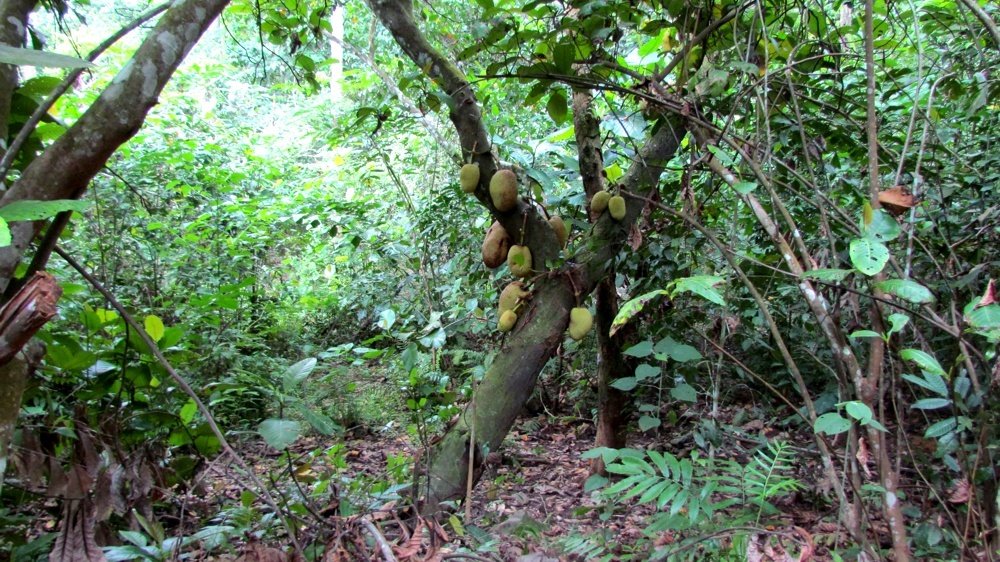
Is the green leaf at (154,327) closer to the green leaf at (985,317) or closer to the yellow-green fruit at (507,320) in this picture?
the yellow-green fruit at (507,320)

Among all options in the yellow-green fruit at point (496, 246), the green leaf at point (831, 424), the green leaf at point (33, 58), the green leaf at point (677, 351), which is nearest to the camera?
the green leaf at point (33, 58)

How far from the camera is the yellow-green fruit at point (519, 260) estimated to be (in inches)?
97.7

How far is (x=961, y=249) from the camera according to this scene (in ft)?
6.74

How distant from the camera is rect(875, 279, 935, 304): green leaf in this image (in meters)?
1.04

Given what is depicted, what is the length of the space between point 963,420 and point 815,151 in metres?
1.27

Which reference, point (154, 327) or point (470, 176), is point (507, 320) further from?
point (154, 327)

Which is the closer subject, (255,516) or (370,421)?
(255,516)

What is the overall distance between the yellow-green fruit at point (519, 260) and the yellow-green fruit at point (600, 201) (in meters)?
0.34

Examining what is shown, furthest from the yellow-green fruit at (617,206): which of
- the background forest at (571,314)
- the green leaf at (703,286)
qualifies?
the green leaf at (703,286)

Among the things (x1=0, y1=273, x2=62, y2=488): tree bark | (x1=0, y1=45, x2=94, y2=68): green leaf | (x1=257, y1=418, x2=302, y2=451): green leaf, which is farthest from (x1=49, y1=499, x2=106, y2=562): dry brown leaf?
(x1=0, y1=45, x2=94, y2=68): green leaf

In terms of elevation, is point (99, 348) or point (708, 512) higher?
point (99, 348)

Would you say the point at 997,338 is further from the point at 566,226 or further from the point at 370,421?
the point at 370,421

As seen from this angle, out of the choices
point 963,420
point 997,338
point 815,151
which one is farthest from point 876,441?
point 815,151

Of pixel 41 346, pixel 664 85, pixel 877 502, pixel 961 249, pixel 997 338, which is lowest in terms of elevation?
pixel 877 502
